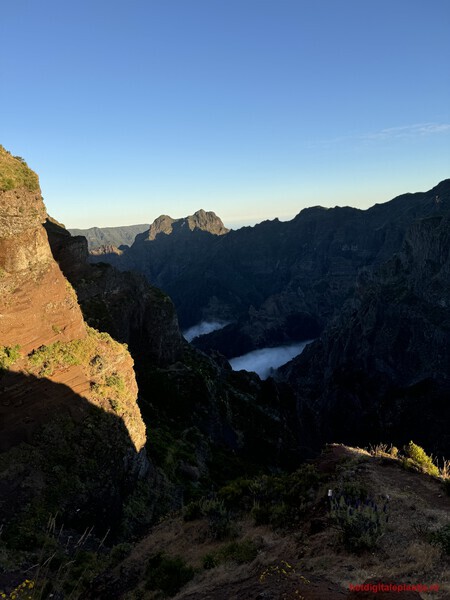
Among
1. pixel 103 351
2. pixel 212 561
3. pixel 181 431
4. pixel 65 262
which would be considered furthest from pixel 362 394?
pixel 212 561

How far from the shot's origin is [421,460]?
2023 centimetres

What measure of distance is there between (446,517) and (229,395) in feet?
205

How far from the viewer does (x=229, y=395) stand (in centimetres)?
7431

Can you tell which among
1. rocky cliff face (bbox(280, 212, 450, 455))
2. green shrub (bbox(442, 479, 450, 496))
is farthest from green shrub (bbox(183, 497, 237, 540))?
rocky cliff face (bbox(280, 212, 450, 455))

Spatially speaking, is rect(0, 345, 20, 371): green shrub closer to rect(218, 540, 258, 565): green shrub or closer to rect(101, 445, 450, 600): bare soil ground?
rect(101, 445, 450, 600): bare soil ground

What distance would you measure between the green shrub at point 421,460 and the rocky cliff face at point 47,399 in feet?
64.1

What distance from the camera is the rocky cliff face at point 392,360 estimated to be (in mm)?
118750

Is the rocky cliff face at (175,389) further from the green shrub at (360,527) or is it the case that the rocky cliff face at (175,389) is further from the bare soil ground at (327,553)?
the green shrub at (360,527)

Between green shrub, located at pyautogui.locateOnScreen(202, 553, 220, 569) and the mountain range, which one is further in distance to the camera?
green shrub, located at pyautogui.locateOnScreen(202, 553, 220, 569)

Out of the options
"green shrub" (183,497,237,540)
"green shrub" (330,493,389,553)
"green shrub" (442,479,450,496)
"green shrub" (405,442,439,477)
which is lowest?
"green shrub" (183,497,237,540)

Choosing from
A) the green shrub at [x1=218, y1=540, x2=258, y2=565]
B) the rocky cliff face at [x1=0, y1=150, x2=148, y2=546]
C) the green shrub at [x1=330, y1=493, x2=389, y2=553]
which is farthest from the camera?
the rocky cliff face at [x1=0, y1=150, x2=148, y2=546]

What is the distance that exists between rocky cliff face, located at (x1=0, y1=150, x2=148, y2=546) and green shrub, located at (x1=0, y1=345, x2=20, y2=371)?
0.20 feet

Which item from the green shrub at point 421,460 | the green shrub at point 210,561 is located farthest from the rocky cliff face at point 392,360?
the green shrub at point 210,561

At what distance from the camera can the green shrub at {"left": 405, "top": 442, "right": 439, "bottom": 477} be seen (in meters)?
18.9
